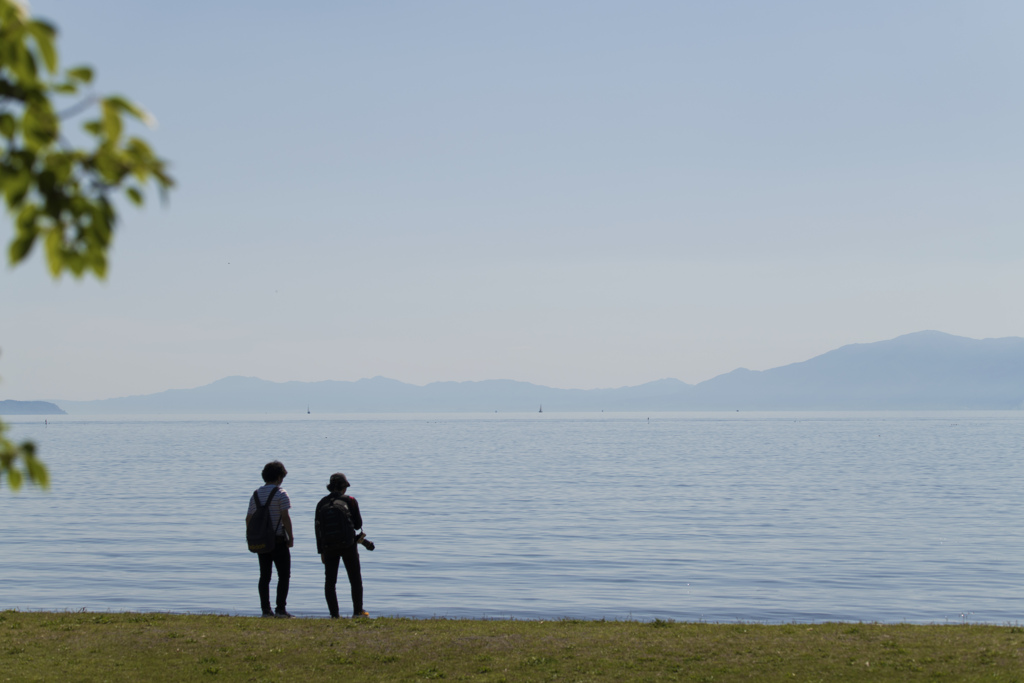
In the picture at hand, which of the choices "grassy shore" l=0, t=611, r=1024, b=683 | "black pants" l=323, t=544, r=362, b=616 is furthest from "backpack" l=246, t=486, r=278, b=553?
"grassy shore" l=0, t=611, r=1024, b=683

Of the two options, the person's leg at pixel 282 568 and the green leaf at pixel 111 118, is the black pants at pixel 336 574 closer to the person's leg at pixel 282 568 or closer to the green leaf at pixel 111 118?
the person's leg at pixel 282 568

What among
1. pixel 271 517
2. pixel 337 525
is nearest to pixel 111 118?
pixel 271 517

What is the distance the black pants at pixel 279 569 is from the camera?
15.0 meters

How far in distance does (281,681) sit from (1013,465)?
8004cm

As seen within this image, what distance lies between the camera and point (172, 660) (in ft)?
41.7

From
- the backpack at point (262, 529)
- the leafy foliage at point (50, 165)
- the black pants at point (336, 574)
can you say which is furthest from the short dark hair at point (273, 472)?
the leafy foliage at point (50, 165)

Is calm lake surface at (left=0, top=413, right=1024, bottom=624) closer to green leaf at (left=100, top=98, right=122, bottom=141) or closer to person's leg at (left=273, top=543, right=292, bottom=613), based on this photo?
person's leg at (left=273, top=543, right=292, bottom=613)

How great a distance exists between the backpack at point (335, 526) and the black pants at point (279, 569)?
596 mm

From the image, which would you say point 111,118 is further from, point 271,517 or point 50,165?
point 271,517

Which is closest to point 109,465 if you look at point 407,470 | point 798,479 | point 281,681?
point 407,470

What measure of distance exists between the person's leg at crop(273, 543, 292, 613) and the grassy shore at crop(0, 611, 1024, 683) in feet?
2.82

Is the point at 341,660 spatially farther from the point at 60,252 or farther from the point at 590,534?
the point at 590,534

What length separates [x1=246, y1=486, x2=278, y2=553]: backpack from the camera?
580 inches

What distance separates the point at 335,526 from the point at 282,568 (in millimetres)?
1137
